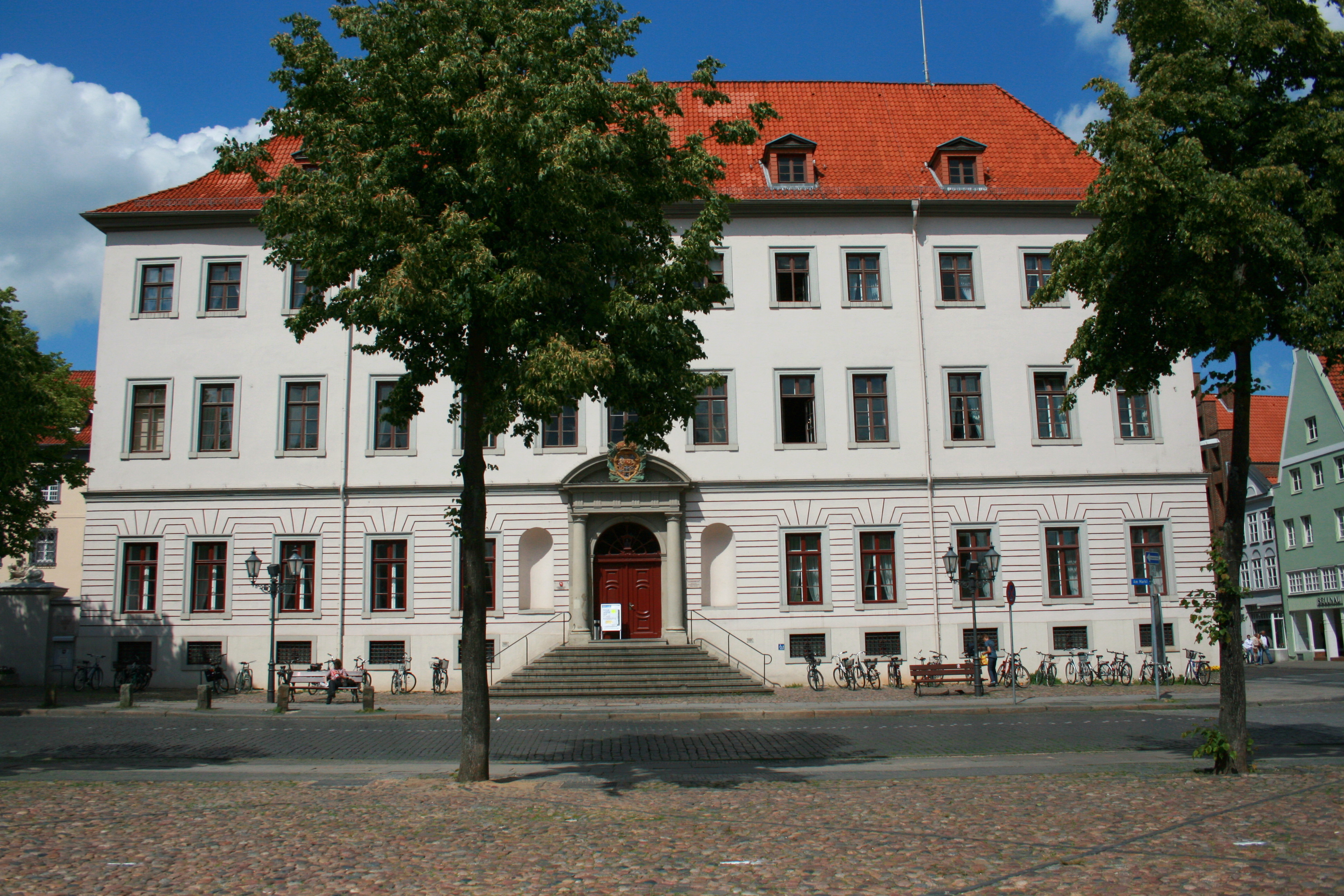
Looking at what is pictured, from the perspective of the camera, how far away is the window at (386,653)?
89.7ft

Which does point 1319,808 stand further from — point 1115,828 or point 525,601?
point 525,601

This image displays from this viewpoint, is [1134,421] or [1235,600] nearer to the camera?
[1235,600]

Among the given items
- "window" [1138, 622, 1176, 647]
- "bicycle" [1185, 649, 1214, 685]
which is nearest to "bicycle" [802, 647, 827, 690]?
"window" [1138, 622, 1176, 647]

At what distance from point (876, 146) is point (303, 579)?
2133 centimetres

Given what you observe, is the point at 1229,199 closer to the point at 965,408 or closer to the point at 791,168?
the point at 965,408

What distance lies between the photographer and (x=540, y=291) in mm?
11219

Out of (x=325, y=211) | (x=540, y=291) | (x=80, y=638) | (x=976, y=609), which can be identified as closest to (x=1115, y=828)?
(x=540, y=291)

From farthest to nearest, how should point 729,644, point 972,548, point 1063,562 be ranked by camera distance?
point 1063,562, point 972,548, point 729,644

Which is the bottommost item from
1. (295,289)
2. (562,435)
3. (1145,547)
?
(1145,547)

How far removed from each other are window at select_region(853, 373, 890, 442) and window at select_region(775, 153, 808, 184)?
6222mm

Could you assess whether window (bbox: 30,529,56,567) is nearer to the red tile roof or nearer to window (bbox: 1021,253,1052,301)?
the red tile roof

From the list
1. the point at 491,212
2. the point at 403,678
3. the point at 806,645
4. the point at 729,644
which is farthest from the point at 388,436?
the point at 491,212

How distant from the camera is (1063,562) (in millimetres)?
28203

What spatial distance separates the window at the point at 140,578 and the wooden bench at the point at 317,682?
506 centimetres
